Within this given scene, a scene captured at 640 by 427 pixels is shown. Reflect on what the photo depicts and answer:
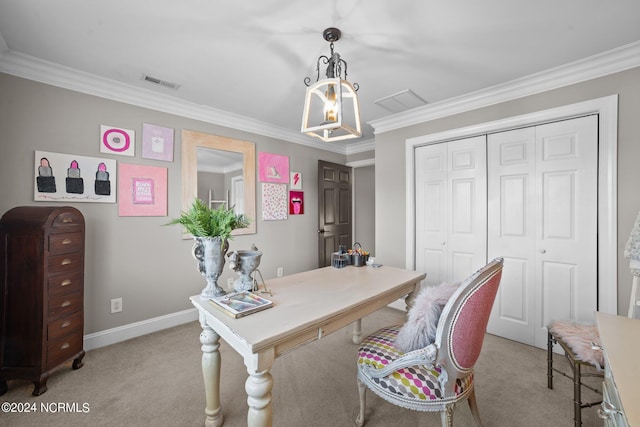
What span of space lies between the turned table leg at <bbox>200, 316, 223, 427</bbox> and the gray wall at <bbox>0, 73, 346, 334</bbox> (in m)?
1.72

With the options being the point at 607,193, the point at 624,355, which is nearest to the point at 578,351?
the point at 624,355

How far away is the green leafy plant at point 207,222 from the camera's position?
1508mm

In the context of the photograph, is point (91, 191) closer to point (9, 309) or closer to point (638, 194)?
point (9, 309)

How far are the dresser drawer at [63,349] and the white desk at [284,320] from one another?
4.32 feet

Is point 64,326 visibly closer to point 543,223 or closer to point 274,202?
point 274,202

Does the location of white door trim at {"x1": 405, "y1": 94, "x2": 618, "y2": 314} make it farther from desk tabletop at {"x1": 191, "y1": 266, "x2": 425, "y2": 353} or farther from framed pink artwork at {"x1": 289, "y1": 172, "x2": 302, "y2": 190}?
framed pink artwork at {"x1": 289, "y1": 172, "x2": 302, "y2": 190}

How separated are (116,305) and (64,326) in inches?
23.1

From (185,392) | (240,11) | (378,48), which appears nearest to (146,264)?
(185,392)

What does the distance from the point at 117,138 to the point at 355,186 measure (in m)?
4.08

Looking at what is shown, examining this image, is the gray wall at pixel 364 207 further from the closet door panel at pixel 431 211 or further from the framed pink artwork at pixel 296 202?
the closet door panel at pixel 431 211

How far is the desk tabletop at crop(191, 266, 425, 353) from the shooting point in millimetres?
1183

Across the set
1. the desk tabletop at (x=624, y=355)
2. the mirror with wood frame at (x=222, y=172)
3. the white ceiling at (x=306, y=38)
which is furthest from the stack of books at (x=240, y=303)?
the mirror with wood frame at (x=222, y=172)

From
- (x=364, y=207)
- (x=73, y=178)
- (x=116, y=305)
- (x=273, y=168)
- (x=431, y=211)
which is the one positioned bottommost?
(x=116, y=305)

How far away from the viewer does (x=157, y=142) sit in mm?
2863
